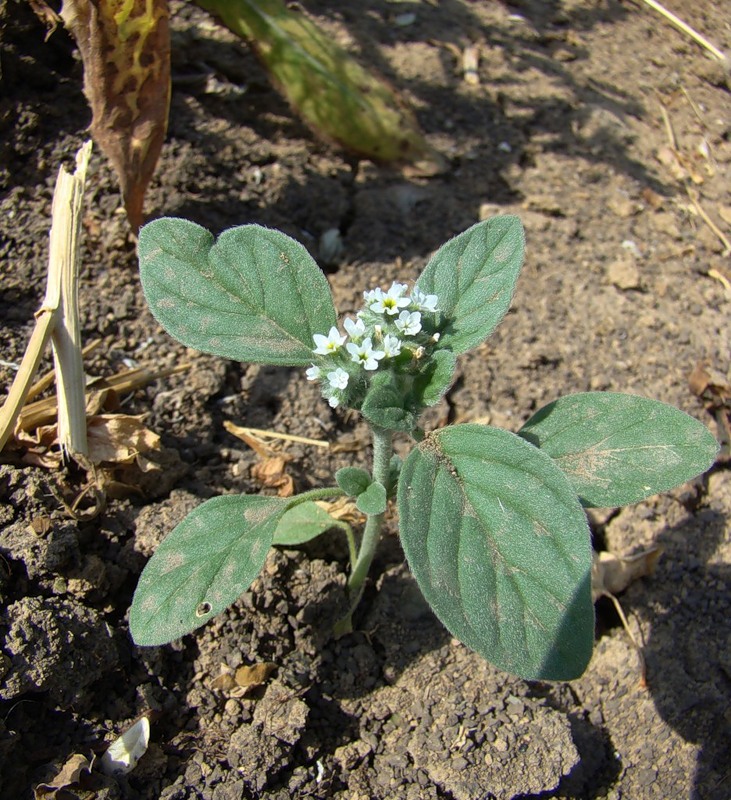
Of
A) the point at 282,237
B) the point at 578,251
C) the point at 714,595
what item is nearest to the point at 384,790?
the point at 714,595

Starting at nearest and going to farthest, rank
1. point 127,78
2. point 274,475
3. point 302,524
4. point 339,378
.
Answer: point 339,378 → point 302,524 → point 274,475 → point 127,78

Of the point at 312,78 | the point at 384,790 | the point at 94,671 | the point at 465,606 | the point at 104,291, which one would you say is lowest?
the point at 384,790

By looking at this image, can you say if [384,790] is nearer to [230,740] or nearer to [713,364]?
[230,740]

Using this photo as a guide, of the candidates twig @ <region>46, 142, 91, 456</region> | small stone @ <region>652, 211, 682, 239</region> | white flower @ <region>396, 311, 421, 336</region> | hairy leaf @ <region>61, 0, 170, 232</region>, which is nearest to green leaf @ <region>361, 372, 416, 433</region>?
white flower @ <region>396, 311, 421, 336</region>

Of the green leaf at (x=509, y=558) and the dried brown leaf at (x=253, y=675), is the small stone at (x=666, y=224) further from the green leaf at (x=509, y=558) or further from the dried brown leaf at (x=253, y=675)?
the dried brown leaf at (x=253, y=675)

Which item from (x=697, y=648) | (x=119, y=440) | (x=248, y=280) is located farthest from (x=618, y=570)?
(x=119, y=440)

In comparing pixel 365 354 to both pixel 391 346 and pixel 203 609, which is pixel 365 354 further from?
pixel 203 609
